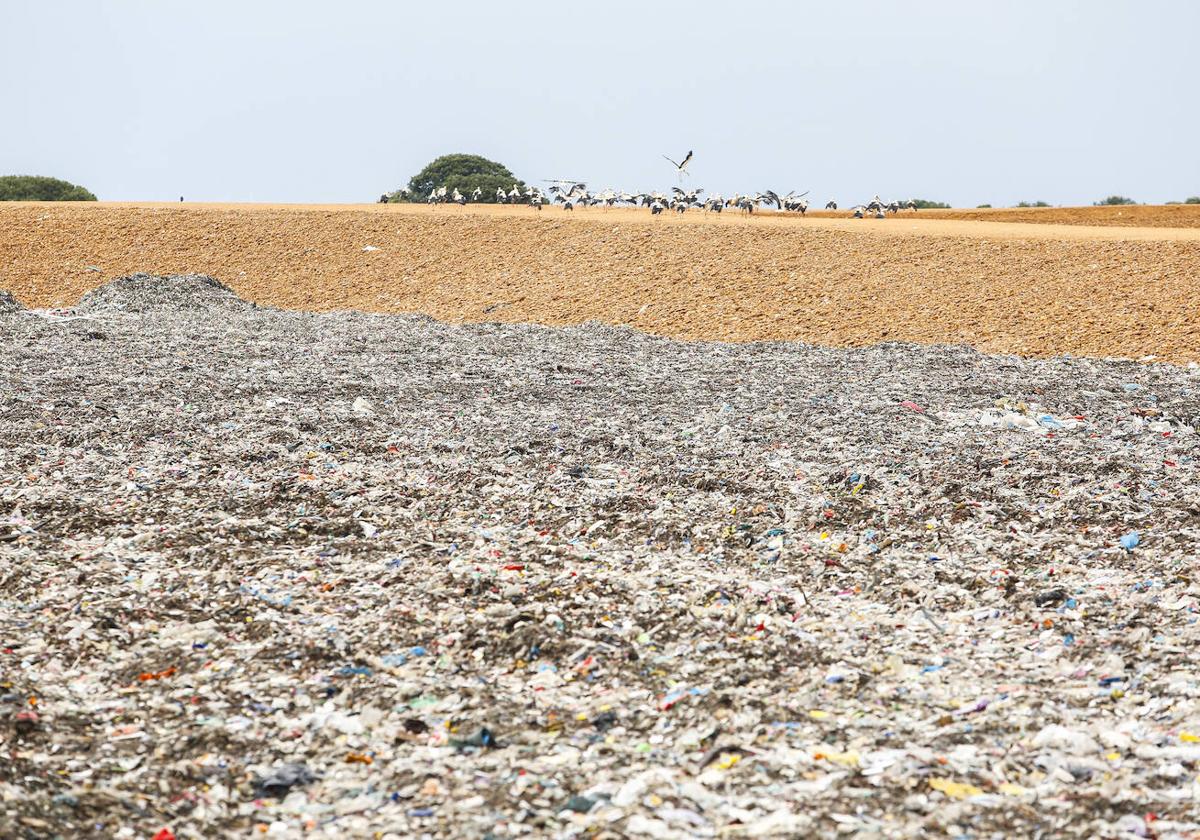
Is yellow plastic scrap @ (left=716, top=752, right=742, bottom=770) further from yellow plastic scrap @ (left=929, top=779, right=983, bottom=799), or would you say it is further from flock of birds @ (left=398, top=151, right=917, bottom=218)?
flock of birds @ (left=398, top=151, right=917, bottom=218)

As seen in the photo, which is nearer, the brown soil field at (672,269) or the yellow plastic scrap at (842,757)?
the yellow plastic scrap at (842,757)

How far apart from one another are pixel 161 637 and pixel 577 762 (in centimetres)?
312

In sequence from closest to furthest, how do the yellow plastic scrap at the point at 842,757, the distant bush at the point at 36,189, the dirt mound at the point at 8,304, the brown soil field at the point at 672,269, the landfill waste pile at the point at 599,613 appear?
the landfill waste pile at the point at 599,613 → the yellow plastic scrap at the point at 842,757 → the brown soil field at the point at 672,269 → the dirt mound at the point at 8,304 → the distant bush at the point at 36,189

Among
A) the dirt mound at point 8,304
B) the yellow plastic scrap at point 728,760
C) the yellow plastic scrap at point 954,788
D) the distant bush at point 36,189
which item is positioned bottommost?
the yellow plastic scrap at point 728,760

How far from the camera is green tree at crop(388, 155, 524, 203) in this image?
6122cm

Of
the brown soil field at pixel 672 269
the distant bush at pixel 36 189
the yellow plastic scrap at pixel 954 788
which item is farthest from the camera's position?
the distant bush at pixel 36 189

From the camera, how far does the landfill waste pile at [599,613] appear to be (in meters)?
5.60

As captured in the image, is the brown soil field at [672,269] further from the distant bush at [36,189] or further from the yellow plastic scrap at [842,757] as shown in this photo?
the distant bush at [36,189]

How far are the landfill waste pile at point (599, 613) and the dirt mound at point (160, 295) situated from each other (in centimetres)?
1112

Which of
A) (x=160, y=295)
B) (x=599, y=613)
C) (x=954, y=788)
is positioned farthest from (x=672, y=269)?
(x=954, y=788)

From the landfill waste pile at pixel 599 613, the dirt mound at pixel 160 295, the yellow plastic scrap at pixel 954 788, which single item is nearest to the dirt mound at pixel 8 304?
the dirt mound at pixel 160 295

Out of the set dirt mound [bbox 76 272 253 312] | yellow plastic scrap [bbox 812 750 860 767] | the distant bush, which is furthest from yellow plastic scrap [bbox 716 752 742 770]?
the distant bush

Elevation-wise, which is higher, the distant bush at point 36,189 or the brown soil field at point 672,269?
the distant bush at point 36,189

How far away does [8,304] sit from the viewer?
25.1 meters
